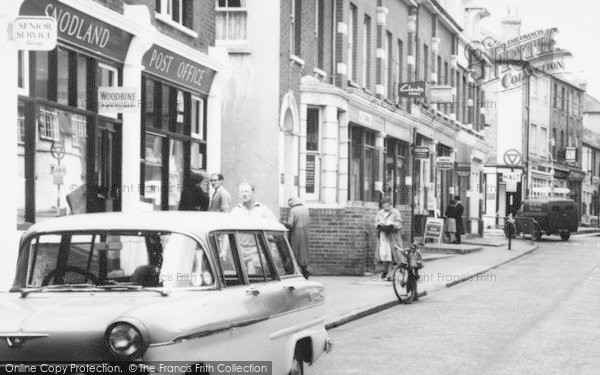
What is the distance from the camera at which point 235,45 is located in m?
24.5

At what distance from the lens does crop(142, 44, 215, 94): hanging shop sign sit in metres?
18.8

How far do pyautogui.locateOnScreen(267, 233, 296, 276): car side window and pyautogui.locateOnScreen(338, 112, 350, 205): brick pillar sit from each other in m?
18.8

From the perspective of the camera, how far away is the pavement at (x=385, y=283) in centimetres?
1625

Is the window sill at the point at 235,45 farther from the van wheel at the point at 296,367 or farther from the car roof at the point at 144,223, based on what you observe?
the car roof at the point at 144,223

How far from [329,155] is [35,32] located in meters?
17.1

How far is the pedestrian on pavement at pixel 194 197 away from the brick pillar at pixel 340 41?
10.8m

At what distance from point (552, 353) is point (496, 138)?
5803 centimetres

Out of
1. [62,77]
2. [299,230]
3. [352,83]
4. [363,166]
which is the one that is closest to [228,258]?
[62,77]

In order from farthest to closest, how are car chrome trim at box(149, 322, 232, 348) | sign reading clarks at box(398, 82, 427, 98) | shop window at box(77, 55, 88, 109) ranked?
sign reading clarks at box(398, 82, 427, 98) → shop window at box(77, 55, 88, 109) → car chrome trim at box(149, 322, 232, 348)

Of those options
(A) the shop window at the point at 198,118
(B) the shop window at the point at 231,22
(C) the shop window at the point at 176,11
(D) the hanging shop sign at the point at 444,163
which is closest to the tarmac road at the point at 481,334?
(A) the shop window at the point at 198,118

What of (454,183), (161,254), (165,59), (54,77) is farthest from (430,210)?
(161,254)

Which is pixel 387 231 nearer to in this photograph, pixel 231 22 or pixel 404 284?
pixel 404 284

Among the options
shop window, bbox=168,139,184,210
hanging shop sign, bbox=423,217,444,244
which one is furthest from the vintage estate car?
hanging shop sign, bbox=423,217,444,244

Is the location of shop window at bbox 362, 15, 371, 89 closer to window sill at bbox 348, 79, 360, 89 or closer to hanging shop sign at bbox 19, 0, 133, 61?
window sill at bbox 348, 79, 360, 89
